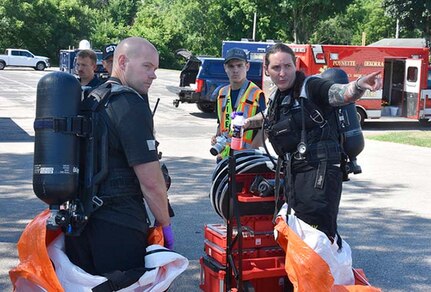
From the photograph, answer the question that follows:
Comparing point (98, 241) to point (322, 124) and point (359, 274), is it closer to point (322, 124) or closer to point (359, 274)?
point (322, 124)

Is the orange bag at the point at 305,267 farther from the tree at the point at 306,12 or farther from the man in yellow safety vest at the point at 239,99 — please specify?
the tree at the point at 306,12

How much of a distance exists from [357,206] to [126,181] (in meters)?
5.68

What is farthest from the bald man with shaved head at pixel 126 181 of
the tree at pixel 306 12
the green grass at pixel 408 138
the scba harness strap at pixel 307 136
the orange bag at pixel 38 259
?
the tree at pixel 306 12

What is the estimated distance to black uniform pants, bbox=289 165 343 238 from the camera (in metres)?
3.83

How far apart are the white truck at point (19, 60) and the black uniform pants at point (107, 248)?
46853mm

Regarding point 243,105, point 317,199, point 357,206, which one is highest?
point 243,105

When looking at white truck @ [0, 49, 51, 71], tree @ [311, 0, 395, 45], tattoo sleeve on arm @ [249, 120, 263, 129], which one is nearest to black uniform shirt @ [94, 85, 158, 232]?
tattoo sleeve on arm @ [249, 120, 263, 129]

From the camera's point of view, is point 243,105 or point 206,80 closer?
point 243,105

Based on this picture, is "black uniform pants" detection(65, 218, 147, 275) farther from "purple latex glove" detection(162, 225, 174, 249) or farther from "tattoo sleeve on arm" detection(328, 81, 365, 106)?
"tattoo sleeve on arm" detection(328, 81, 365, 106)

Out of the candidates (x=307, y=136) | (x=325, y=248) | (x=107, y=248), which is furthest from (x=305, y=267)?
(x=107, y=248)

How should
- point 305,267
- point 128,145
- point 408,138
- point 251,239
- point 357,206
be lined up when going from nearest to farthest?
1. point 128,145
2. point 305,267
3. point 251,239
4. point 357,206
5. point 408,138

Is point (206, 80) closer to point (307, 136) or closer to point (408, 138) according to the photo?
point (408, 138)

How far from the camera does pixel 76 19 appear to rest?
5891 centimetres

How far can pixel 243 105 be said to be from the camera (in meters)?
5.20
